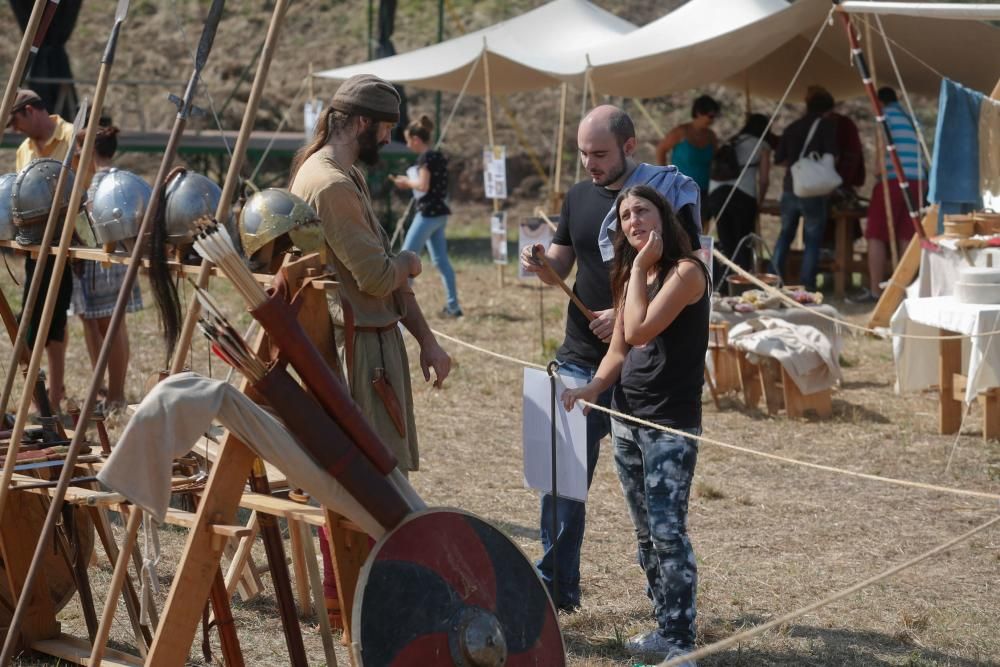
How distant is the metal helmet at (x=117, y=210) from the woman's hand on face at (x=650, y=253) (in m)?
1.38

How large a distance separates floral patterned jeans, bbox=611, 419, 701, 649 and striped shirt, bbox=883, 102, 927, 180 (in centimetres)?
738

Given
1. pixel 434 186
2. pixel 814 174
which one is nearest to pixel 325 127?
pixel 434 186

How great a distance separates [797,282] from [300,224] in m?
9.22

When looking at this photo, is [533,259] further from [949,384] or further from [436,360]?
[949,384]

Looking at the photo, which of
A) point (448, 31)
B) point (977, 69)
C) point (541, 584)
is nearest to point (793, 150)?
point (977, 69)

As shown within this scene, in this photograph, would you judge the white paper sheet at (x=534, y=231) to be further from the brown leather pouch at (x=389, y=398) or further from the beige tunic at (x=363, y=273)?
the brown leather pouch at (x=389, y=398)

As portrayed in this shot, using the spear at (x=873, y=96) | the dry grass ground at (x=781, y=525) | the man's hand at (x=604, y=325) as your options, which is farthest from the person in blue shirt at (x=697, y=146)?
the man's hand at (x=604, y=325)

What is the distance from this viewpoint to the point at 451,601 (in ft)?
9.57

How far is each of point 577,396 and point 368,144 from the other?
0.92 metres

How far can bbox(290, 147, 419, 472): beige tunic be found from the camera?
3387 millimetres

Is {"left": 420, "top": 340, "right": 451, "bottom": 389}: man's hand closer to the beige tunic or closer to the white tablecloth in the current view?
the beige tunic

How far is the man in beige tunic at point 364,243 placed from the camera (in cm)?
338

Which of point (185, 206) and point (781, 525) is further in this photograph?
point (781, 525)

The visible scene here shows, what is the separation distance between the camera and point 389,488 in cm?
289
